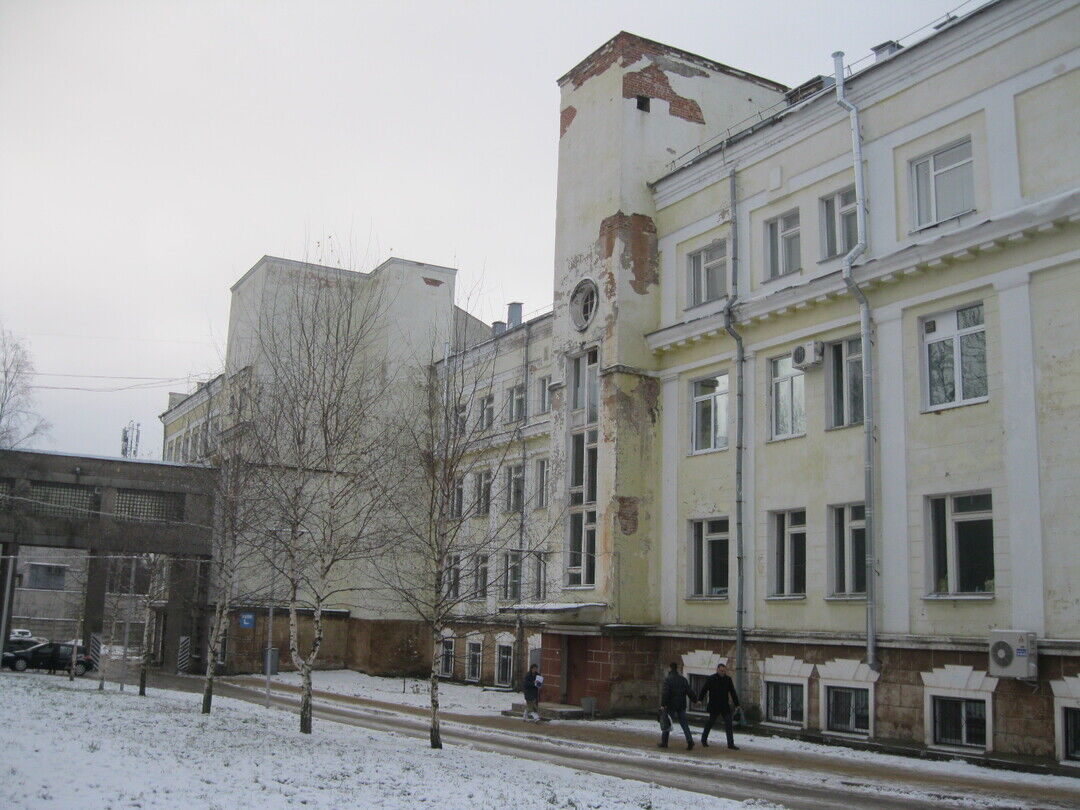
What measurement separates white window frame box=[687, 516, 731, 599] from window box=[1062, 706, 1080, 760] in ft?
30.1

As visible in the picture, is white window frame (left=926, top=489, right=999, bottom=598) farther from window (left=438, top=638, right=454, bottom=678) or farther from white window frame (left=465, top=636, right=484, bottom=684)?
window (left=438, top=638, right=454, bottom=678)

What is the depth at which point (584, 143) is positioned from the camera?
2992 cm

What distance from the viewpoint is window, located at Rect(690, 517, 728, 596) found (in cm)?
2550

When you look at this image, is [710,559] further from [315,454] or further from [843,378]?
[315,454]

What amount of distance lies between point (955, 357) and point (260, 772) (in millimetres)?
14540

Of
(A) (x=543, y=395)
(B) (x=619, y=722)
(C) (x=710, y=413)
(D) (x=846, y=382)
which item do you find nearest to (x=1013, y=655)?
(D) (x=846, y=382)

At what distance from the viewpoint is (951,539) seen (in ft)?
64.2

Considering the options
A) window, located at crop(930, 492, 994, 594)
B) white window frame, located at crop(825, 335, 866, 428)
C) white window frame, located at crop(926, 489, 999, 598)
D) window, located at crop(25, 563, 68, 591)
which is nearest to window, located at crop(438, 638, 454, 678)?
white window frame, located at crop(825, 335, 866, 428)

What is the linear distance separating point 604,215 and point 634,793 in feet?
59.7

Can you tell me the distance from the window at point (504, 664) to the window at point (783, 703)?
16.4m

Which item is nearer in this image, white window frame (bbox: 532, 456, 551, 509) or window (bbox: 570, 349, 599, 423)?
window (bbox: 570, 349, 599, 423)

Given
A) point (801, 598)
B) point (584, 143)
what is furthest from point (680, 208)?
point (801, 598)

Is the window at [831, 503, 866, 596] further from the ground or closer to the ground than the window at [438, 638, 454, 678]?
further from the ground

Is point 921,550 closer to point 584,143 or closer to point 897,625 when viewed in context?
point 897,625
